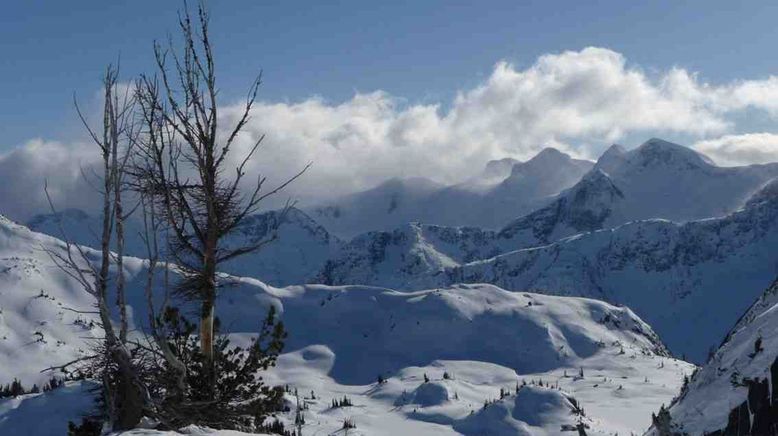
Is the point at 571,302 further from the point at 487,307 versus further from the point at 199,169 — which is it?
the point at 199,169

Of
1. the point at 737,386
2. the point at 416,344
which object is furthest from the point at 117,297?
the point at 416,344

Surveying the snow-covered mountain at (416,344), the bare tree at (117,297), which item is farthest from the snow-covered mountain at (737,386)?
the snow-covered mountain at (416,344)

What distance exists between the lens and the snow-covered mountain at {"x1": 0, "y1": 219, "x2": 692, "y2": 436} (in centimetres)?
5144

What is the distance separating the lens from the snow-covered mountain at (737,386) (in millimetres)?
9703

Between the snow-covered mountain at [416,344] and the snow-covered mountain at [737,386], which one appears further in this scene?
the snow-covered mountain at [416,344]

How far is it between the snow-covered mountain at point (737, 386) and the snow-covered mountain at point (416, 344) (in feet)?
105

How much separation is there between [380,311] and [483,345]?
13.9 metres

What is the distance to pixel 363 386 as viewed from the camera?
69.8 metres

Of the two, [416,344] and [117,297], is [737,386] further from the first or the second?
[416,344]

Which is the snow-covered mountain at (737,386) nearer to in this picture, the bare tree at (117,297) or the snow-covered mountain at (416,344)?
the bare tree at (117,297)

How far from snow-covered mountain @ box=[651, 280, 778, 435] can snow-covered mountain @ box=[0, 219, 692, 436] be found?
31.9 m

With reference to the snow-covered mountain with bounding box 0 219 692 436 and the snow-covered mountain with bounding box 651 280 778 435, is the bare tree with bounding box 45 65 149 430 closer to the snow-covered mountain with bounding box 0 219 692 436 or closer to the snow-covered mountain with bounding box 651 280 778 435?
the snow-covered mountain with bounding box 651 280 778 435

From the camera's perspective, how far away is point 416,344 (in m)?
81.0

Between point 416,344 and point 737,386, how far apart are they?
71329 millimetres
